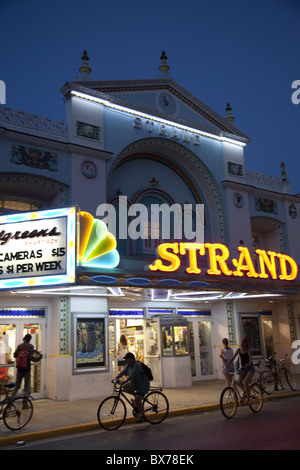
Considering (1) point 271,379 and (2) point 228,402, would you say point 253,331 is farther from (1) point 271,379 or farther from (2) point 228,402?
(2) point 228,402

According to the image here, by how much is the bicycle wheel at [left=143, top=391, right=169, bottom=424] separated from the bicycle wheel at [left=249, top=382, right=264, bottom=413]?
2.32m

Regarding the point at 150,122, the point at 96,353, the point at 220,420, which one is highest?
the point at 150,122

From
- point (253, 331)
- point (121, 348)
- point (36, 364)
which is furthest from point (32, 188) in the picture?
point (253, 331)

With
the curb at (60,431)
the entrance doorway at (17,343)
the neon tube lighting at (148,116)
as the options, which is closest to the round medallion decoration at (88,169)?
the neon tube lighting at (148,116)

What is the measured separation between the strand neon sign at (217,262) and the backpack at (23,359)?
4.20 metres

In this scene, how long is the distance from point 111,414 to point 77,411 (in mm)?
2389

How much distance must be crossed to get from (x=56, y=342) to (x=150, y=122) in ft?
31.0

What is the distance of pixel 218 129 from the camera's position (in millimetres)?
20141

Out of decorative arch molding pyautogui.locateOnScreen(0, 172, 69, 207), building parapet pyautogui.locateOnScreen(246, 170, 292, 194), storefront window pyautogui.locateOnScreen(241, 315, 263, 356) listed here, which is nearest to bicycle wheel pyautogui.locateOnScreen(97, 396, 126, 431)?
decorative arch molding pyautogui.locateOnScreen(0, 172, 69, 207)

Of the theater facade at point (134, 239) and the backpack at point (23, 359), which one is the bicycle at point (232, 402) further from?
the backpack at point (23, 359)

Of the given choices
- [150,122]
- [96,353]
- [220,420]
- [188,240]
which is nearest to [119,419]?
[220,420]
